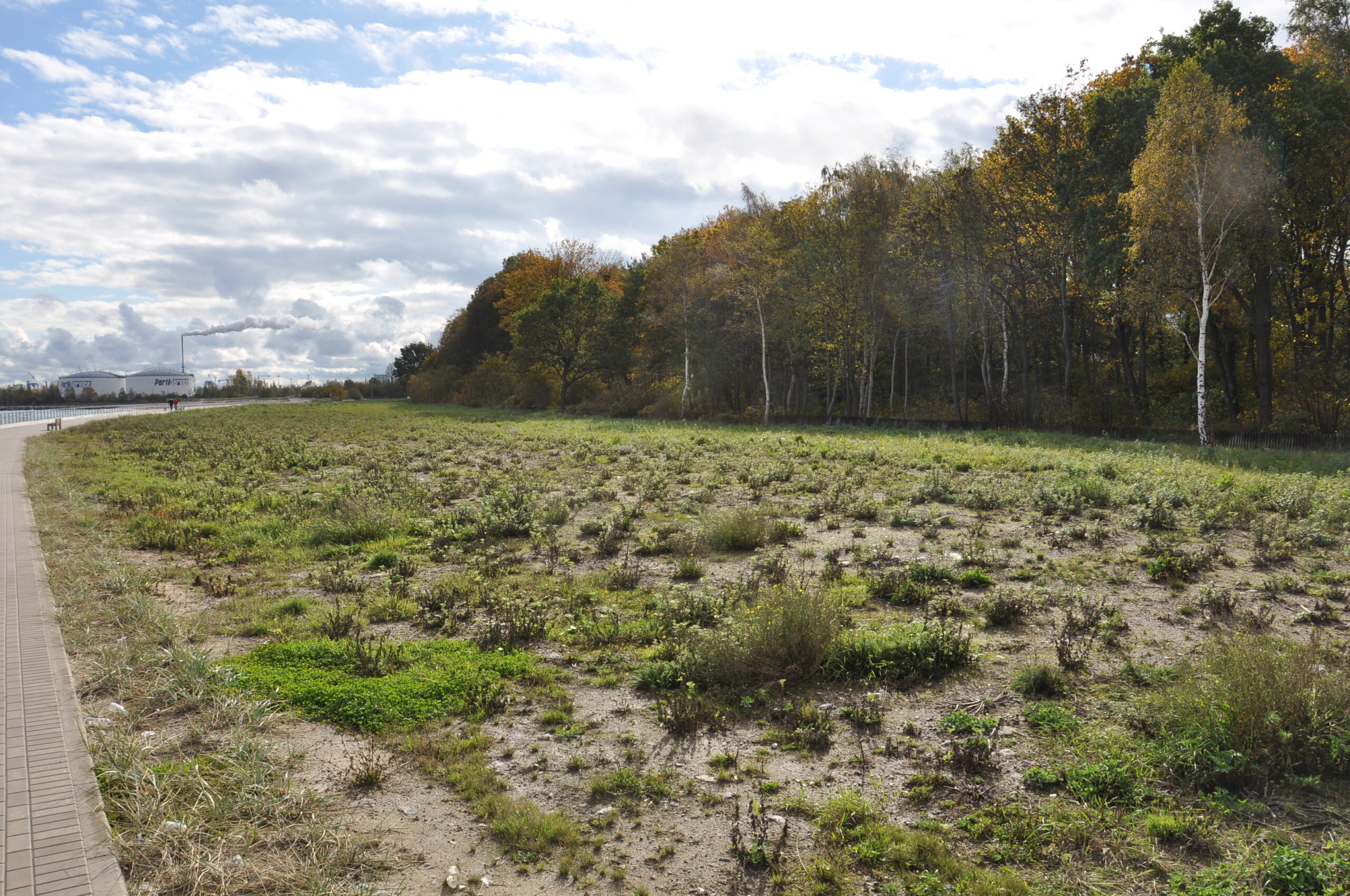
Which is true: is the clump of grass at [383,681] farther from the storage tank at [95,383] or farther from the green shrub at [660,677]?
the storage tank at [95,383]

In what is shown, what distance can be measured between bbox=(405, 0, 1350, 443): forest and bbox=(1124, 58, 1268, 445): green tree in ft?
0.23

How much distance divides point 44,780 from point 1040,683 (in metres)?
6.73

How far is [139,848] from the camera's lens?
12.4 ft

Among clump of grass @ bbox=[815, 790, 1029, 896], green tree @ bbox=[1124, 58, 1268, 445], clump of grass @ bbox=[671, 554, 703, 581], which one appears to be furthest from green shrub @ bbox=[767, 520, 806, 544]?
green tree @ bbox=[1124, 58, 1268, 445]

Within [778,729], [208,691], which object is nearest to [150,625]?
[208,691]

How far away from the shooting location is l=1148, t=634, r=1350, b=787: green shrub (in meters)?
4.31

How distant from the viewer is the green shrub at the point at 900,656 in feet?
20.3

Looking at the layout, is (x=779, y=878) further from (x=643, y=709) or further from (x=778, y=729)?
(x=643, y=709)

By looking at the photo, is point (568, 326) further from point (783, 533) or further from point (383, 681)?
point (383, 681)

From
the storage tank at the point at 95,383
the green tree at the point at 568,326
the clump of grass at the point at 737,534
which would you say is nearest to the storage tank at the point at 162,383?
the storage tank at the point at 95,383

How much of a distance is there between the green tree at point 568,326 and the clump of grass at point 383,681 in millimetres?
54639

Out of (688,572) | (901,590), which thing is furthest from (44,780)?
(901,590)

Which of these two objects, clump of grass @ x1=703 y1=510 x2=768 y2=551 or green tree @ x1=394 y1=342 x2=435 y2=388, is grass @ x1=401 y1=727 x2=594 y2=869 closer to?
clump of grass @ x1=703 y1=510 x2=768 y2=551

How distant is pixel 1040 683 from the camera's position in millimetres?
5707
